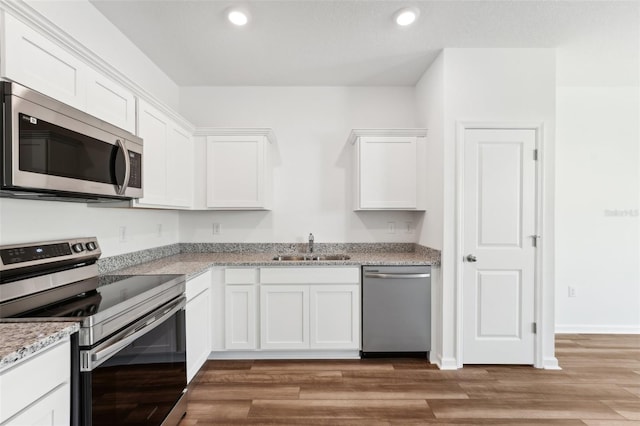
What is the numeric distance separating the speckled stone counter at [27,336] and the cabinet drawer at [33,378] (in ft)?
0.11

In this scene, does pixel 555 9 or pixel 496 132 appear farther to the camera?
pixel 496 132

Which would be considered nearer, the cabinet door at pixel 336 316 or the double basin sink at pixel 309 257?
the cabinet door at pixel 336 316

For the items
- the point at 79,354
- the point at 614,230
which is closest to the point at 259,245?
the point at 79,354

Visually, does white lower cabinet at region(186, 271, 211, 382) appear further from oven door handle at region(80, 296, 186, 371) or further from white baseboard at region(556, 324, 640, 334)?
white baseboard at region(556, 324, 640, 334)

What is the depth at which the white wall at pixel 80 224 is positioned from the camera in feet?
Answer: 5.38

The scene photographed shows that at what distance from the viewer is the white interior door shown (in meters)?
2.71

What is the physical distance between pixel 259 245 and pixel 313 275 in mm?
899

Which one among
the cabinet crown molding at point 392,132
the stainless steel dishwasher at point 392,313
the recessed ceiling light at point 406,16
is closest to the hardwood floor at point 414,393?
the stainless steel dishwasher at point 392,313

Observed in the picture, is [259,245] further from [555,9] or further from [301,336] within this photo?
[555,9]

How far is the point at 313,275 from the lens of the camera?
2824 mm

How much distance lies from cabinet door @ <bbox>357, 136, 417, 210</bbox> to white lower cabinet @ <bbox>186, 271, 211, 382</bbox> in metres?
1.64

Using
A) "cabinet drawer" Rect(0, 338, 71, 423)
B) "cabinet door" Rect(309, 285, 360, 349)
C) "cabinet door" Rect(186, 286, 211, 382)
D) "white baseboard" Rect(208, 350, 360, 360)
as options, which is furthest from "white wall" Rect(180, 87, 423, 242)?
"cabinet drawer" Rect(0, 338, 71, 423)

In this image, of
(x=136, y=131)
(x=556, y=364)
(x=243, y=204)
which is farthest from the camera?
(x=243, y=204)

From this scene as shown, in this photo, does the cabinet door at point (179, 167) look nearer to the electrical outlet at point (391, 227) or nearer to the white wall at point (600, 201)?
the electrical outlet at point (391, 227)
